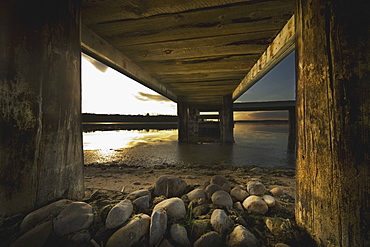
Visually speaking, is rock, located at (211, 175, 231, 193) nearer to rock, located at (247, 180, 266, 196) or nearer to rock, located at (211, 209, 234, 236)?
rock, located at (247, 180, 266, 196)

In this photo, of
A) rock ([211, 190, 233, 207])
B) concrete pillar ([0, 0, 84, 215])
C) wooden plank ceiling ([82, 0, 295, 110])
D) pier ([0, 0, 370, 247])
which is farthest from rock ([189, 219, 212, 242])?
wooden plank ceiling ([82, 0, 295, 110])

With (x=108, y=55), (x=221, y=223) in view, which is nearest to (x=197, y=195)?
(x=221, y=223)

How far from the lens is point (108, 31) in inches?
90.9

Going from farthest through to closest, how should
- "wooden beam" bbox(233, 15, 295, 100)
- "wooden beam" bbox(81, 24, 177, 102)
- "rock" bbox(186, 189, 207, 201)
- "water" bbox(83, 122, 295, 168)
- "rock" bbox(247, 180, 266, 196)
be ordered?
"water" bbox(83, 122, 295, 168)
"wooden beam" bbox(81, 24, 177, 102)
"wooden beam" bbox(233, 15, 295, 100)
"rock" bbox(247, 180, 266, 196)
"rock" bbox(186, 189, 207, 201)

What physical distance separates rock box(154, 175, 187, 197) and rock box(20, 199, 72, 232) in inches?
33.8

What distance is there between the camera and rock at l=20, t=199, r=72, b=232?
1070 millimetres

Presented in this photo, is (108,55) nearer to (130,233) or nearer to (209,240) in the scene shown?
(130,233)

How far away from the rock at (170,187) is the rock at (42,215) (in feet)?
2.81

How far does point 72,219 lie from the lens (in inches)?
43.4

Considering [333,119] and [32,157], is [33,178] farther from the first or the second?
[333,119]

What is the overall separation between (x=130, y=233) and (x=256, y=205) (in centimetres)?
108

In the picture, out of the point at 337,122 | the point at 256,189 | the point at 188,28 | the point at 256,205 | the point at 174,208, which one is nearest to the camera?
the point at 337,122

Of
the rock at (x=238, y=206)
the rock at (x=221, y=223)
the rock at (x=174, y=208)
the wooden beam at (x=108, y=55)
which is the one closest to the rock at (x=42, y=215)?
the rock at (x=174, y=208)

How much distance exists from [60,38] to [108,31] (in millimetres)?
1201
